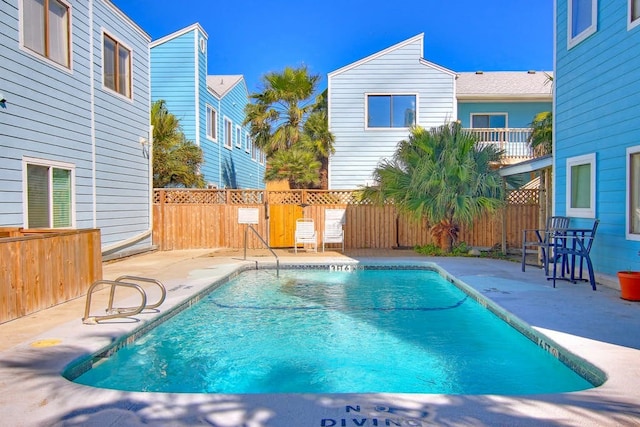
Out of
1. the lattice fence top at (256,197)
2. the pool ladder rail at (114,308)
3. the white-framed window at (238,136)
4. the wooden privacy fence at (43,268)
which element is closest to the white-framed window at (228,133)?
the white-framed window at (238,136)

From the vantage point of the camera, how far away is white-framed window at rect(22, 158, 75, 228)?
7.70 m

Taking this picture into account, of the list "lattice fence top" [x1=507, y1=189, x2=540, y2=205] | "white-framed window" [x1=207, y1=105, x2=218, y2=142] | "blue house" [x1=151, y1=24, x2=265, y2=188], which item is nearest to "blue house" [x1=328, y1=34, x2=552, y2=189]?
"lattice fence top" [x1=507, y1=189, x2=540, y2=205]

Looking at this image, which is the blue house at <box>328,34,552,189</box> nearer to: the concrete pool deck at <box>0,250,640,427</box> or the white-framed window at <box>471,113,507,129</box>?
→ the white-framed window at <box>471,113,507,129</box>

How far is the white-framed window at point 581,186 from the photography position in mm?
7418

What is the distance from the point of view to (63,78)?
862cm

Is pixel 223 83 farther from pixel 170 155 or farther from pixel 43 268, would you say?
pixel 43 268

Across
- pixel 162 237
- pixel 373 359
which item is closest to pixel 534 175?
pixel 162 237

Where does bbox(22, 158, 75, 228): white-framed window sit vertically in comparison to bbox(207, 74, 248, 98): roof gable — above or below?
below

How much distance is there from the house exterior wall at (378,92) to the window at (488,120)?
2838 millimetres

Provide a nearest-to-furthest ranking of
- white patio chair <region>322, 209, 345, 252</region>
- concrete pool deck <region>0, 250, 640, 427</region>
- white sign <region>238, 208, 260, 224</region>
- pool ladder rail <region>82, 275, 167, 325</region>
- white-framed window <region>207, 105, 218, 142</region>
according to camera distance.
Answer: concrete pool deck <region>0, 250, 640, 427</region>
pool ladder rail <region>82, 275, 167, 325</region>
white patio chair <region>322, 209, 345, 252</region>
white sign <region>238, 208, 260, 224</region>
white-framed window <region>207, 105, 218, 142</region>

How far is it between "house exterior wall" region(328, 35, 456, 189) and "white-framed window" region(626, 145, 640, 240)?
908 centimetres

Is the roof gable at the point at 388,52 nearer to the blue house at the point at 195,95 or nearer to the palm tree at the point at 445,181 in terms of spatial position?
the palm tree at the point at 445,181

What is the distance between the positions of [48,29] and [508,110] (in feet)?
49.8

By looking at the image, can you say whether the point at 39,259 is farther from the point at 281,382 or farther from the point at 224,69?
the point at 224,69
